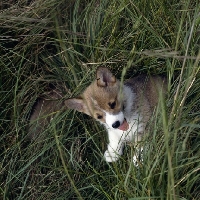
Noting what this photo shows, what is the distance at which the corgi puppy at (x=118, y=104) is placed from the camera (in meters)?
2.89

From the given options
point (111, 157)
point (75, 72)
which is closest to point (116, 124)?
point (111, 157)

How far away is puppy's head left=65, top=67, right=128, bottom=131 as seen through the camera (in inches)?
114

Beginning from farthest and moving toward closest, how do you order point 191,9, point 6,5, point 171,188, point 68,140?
point 6,5 < point 68,140 < point 191,9 < point 171,188

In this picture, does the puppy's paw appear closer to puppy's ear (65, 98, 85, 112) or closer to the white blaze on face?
the white blaze on face

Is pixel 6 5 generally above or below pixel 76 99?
above

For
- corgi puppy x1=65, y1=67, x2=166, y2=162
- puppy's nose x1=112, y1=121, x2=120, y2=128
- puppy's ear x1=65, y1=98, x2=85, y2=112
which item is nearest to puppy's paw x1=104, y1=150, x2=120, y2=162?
corgi puppy x1=65, y1=67, x2=166, y2=162

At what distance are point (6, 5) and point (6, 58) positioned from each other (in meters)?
0.57

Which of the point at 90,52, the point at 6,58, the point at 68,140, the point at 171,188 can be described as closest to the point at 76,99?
the point at 68,140

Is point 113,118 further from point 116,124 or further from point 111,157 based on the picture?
point 111,157

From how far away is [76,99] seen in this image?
295 centimetres

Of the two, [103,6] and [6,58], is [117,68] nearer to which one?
[103,6]

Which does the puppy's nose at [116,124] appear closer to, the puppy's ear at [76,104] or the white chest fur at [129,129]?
the white chest fur at [129,129]

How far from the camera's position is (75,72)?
10.5ft

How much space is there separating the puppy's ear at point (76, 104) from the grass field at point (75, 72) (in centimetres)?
11
